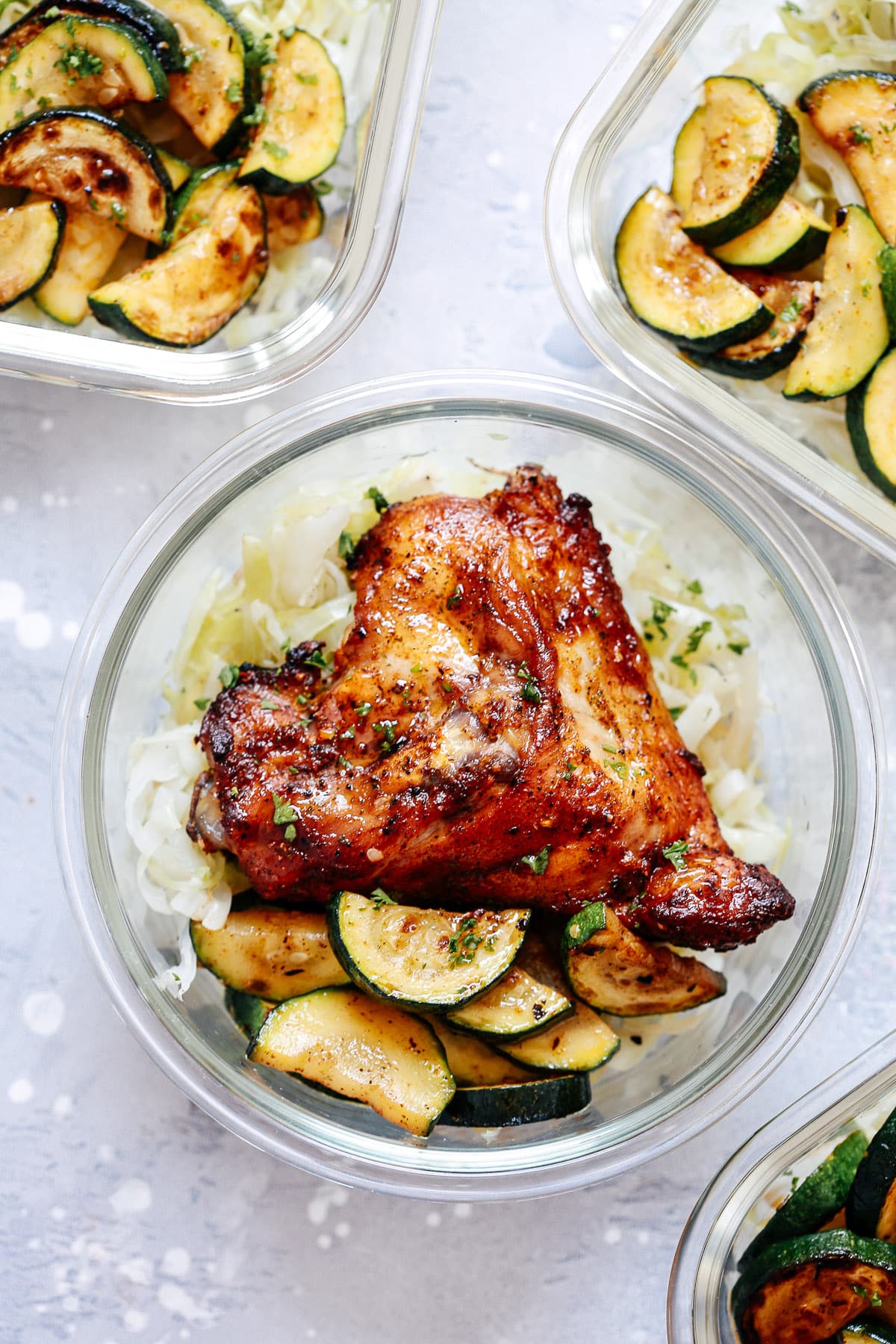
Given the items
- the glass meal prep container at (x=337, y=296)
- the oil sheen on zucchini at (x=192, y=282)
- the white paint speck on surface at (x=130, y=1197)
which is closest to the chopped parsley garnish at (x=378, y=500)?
the glass meal prep container at (x=337, y=296)

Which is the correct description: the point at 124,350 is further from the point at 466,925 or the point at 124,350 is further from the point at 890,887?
the point at 890,887

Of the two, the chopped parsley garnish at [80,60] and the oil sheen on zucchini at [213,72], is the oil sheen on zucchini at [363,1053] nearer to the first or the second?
the oil sheen on zucchini at [213,72]

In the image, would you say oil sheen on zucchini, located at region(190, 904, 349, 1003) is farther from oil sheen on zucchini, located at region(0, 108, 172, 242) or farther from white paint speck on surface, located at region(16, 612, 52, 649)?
oil sheen on zucchini, located at region(0, 108, 172, 242)

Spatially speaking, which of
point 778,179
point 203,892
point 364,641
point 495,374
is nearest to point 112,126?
point 495,374

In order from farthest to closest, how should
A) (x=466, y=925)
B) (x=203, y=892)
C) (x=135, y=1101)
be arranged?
(x=135, y=1101) → (x=203, y=892) → (x=466, y=925)

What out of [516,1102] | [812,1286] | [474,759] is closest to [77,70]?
[474,759]

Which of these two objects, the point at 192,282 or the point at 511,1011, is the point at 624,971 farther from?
the point at 192,282
